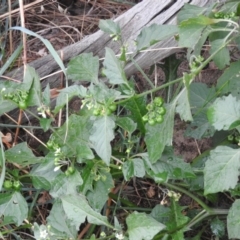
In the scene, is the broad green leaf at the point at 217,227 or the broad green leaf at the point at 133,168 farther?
the broad green leaf at the point at 217,227

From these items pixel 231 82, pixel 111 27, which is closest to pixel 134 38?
pixel 111 27

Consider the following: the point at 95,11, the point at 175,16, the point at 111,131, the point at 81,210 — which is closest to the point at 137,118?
the point at 111,131

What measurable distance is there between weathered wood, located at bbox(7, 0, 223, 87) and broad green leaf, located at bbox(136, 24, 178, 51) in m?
0.21

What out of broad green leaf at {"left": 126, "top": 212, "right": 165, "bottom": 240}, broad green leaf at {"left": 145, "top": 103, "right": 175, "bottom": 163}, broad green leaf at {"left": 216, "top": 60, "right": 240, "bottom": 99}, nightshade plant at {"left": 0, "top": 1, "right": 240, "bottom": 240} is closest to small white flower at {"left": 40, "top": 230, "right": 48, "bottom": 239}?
nightshade plant at {"left": 0, "top": 1, "right": 240, "bottom": 240}

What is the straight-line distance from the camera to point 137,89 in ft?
5.49

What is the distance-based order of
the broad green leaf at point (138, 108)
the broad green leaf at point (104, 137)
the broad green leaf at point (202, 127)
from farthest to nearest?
the broad green leaf at point (202, 127) → the broad green leaf at point (138, 108) → the broad green leaf at point (104, 137)

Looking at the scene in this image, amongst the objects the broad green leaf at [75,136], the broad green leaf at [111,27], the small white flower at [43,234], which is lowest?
the small white flower at [43,234]

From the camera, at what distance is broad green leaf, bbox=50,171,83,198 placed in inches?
46.0

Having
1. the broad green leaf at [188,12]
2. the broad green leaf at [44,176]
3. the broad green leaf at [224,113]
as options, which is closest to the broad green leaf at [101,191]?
the broad green leaf at [44,176]

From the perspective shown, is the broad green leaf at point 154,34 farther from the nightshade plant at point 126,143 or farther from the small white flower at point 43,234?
the small white flower at point 43,234

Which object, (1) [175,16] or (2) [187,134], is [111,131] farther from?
(1) [175,16]

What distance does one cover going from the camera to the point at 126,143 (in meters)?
1.24

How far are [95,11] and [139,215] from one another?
1003 millimetres

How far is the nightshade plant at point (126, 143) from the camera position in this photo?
1.07 meters
